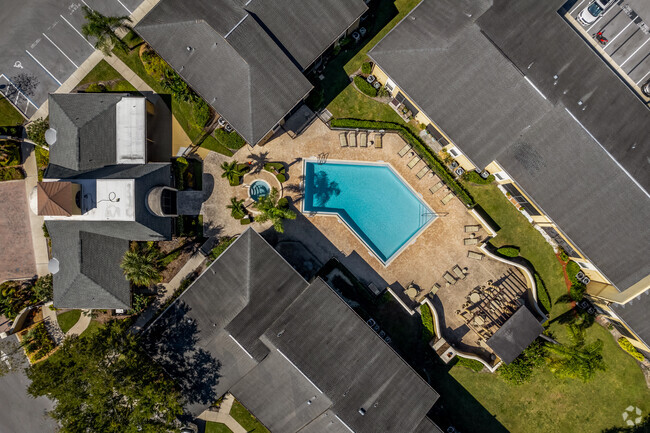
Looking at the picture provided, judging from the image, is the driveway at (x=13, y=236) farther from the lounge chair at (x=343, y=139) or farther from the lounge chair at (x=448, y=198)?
the lounge chair at (x=448, y=198)

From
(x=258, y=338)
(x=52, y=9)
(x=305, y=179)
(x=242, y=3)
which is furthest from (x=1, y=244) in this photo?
(x=242, y=3)

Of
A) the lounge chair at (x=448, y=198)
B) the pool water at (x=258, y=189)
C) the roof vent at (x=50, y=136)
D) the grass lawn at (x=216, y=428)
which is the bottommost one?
the grass lawn at (x=216, y=428)

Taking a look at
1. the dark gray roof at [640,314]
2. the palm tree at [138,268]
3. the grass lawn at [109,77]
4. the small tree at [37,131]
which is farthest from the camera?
the grass lawn at [109,77]

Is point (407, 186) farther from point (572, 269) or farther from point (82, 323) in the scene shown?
point (82, 323)

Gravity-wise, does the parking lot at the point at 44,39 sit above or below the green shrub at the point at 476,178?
above

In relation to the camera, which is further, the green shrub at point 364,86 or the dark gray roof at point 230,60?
the green shrub at point 364,86

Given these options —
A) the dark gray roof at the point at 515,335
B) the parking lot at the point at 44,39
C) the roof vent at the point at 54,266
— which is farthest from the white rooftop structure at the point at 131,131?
the dark gray roof at the point at 515,335

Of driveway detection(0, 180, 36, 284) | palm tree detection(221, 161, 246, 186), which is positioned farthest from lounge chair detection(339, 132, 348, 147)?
driveway detection(0, 180, 36, 284)

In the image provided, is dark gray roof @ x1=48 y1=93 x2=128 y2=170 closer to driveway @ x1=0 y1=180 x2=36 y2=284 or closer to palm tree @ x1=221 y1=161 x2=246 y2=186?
driveway @ x1=0 y1=180 x2=36 y2=284
